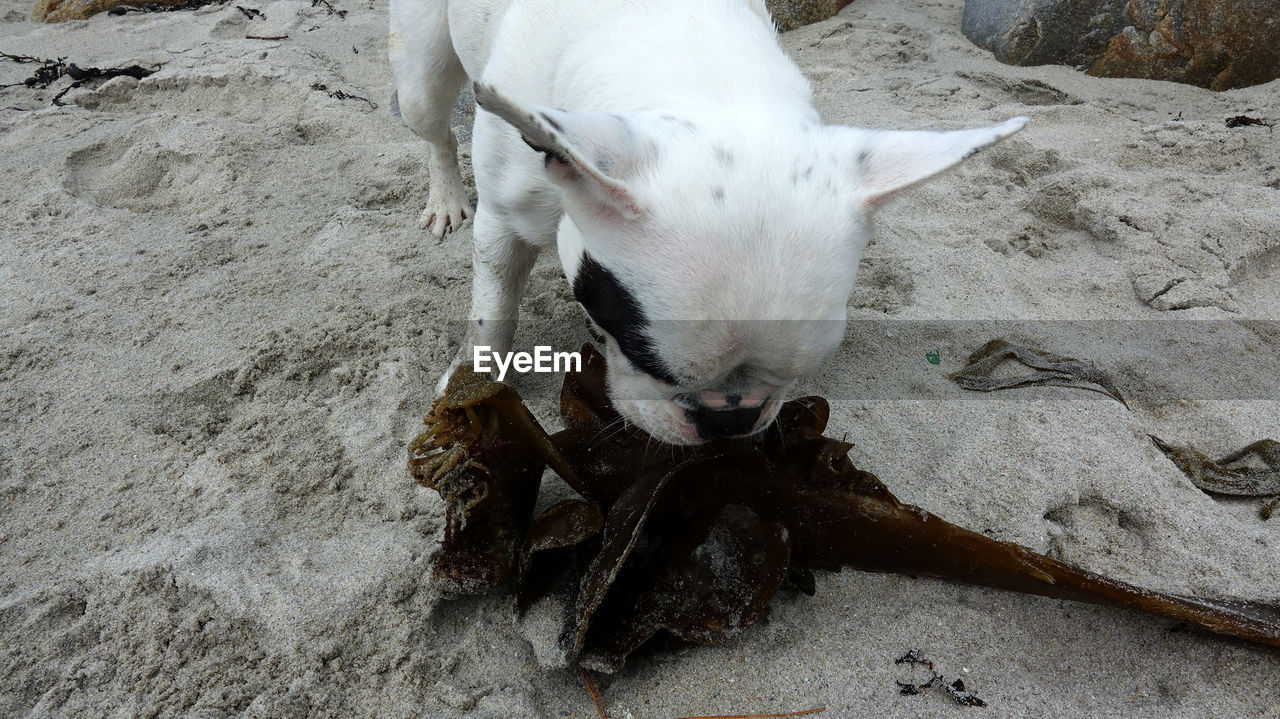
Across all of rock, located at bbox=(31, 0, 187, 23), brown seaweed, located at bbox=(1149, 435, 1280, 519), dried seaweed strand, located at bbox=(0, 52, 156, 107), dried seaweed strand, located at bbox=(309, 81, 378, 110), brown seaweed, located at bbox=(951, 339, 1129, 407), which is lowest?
rock, located at bbox=(31, 0, 187, 23)

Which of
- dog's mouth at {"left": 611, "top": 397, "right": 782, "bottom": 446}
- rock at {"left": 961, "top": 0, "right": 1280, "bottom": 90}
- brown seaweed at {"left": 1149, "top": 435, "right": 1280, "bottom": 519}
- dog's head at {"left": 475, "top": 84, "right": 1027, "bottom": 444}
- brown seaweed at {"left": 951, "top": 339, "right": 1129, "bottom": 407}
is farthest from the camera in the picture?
rock at {"left": 961, "top": 0, "right": 1280, "bottom": 90}

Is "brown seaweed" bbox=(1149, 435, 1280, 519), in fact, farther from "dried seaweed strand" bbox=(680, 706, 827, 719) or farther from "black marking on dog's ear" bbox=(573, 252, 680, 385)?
"black marking on dog's ear" bbox=(573, 252, 680, 385)

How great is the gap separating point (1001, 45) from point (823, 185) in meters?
4.56

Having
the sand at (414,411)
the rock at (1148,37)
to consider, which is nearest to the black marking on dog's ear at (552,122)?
the sand at (414,411)

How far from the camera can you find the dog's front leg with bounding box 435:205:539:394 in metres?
2.37

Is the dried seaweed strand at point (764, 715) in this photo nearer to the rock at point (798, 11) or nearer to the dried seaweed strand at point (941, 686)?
the dried seaweed strand at point (941, 686)

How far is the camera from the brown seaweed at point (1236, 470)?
2064mm

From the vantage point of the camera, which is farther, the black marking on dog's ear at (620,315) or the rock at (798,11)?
the rock at (798,11)

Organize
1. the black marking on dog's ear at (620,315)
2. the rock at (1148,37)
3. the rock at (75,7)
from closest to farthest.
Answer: the black marking on dog's ear at (620,315) < the rock at (1148,37) < the rock at (75,7)

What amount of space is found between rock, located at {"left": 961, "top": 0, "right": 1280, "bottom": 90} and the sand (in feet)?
0.60

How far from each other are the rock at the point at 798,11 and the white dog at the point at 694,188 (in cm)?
407

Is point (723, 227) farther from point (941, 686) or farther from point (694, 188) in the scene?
point (941, 686)

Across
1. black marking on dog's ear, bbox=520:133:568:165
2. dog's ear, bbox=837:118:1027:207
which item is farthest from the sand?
black marking on dog's ear, bbox=520:133:568:165

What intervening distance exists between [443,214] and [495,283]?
117 centimetres
